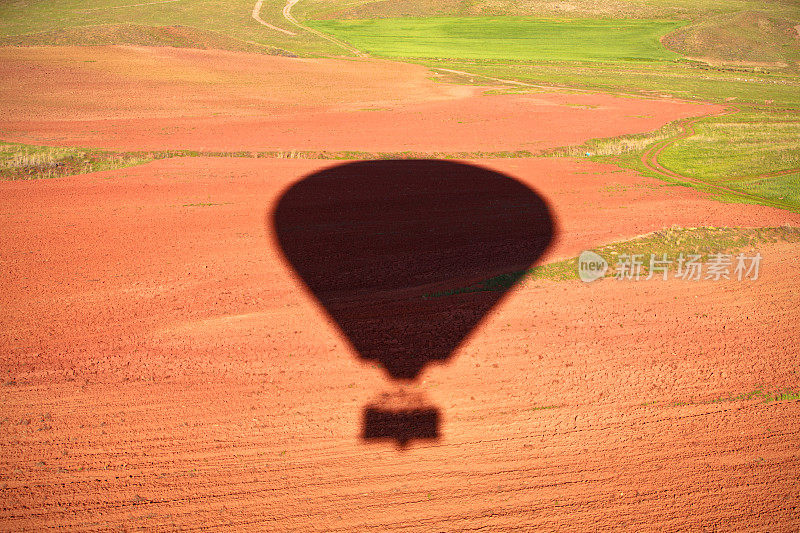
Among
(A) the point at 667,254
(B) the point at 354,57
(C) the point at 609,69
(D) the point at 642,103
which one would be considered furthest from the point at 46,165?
(C) the point at 609,69

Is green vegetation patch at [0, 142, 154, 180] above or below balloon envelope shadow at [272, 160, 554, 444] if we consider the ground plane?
below

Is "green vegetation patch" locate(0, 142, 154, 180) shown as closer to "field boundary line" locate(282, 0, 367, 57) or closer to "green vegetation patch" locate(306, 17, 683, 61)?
"field boundary line" locate(282, 0, 367, 57)

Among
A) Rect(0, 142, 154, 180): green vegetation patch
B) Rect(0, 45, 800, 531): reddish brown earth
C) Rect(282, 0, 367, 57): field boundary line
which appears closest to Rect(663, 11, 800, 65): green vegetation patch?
Rect(282, 0, 367, 57): field boundary line

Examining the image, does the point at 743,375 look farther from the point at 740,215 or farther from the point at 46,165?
the point at 46,165

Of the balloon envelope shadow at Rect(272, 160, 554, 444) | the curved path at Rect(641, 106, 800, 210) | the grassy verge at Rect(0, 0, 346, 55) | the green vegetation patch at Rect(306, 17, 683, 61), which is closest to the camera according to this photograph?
the balloon envelope shadow at Rect(272, 160, 554, 444)

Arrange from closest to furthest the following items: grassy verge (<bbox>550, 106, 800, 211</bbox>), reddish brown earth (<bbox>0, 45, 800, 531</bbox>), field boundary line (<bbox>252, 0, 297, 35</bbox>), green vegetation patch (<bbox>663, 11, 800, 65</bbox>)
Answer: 1. reddish brown earth (<bbox>0, 45, 800, 531</bbox>)
2. grassy verge (<bbox>550, 106, 800, 211</bbox>)
3. green vegetation patch (<bbox>663, 11, 800, 65</bbox>)
4. field boundary line (<bbox>252, 0, 297, 35</bbox>)

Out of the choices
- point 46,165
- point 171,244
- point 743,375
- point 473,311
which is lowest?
point 46,165

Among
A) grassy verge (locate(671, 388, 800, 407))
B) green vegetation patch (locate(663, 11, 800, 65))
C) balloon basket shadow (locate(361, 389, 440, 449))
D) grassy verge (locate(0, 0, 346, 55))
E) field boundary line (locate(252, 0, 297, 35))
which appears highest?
green vegetation patch (locate(663, 11, 800, 65))
